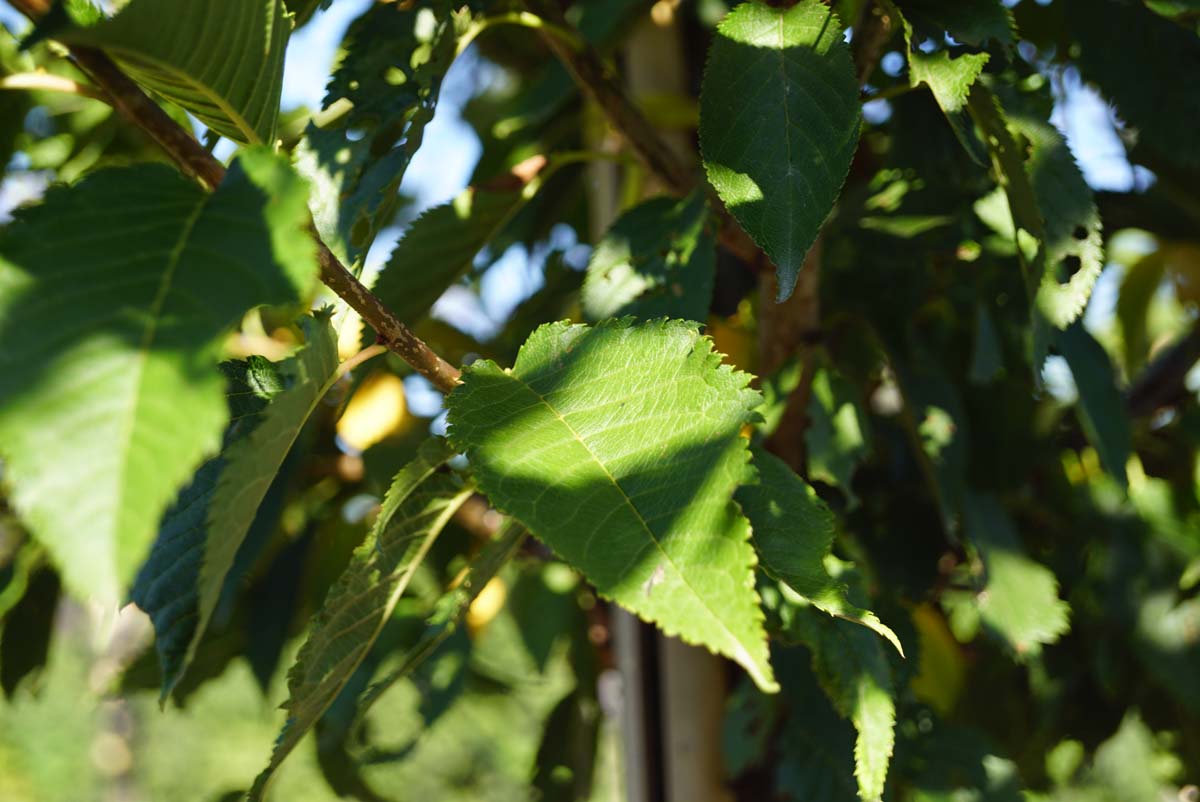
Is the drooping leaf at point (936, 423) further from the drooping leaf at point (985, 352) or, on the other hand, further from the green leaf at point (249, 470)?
the green leaf at point (249, 470)

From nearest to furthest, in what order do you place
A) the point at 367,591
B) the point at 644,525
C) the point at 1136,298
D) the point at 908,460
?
the point at 644,525 → the point at 367,591 → the point at 908,460 → the point at 1136,298

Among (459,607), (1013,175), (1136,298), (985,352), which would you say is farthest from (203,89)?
(1136,298)

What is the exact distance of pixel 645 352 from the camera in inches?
17.6

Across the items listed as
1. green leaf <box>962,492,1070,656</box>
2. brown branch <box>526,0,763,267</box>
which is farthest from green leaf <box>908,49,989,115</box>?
green leaf <box>962,492,1070,656</box>

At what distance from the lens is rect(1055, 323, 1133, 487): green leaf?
0.70m

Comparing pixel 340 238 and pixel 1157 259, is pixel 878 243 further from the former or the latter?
pixel 1157 259

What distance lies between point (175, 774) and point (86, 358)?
22.1ft

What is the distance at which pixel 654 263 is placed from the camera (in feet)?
2.07

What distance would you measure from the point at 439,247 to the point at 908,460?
0.52 m

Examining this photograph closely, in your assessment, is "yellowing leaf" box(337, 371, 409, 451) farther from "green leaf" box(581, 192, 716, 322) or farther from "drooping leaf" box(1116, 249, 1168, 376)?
"drooping leaf" box(1116, 249, 1168, 376)

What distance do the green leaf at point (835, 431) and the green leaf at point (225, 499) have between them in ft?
1.16

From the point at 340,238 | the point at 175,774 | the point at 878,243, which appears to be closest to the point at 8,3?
the point at 340,238

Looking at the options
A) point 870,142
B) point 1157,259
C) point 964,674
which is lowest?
point 964,674

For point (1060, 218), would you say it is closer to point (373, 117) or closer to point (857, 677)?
point (857, 677)
